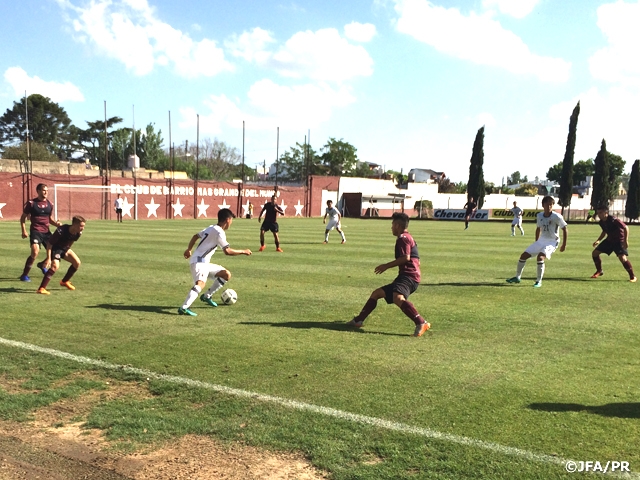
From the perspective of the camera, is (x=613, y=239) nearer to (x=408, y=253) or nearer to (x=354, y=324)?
(x=408, y=253)

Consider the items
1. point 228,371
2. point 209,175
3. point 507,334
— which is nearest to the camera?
point 228,371

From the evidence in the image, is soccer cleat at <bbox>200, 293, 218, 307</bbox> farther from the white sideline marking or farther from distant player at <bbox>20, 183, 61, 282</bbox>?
distant player at <bbox>20, 183, 61, 282</bbox>

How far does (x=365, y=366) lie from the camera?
20.9 ft

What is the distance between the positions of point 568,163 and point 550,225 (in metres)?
60.7

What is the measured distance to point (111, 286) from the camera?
1174cm

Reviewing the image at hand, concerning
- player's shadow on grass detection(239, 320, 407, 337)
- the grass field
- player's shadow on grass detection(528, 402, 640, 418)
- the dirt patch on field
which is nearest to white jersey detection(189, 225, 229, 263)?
the grass field

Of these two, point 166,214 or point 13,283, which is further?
point 166,214

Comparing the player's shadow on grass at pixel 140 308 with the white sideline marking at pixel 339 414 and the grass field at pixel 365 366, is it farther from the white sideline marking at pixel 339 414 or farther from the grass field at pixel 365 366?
the white sideline marking at pixel 339 414

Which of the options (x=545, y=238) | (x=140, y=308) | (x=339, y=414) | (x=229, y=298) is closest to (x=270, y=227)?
(x=545, y=238)

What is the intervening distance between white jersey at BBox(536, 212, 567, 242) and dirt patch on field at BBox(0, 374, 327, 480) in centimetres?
997

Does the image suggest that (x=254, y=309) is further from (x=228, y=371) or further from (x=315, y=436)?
(x=315, y=436)

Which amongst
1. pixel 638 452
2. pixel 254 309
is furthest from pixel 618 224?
pixel 638 452

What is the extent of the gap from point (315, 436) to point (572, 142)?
70871mm

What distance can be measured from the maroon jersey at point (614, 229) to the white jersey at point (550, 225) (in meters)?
2.02
